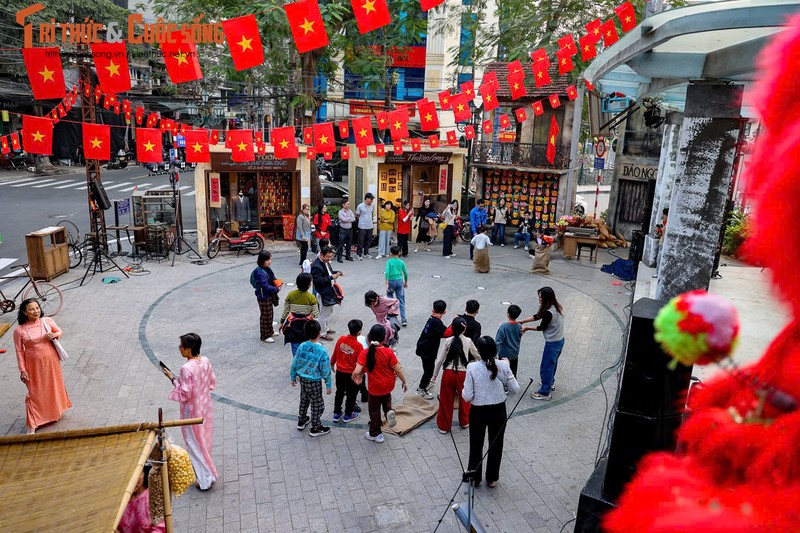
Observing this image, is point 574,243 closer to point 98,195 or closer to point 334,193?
point 334,193

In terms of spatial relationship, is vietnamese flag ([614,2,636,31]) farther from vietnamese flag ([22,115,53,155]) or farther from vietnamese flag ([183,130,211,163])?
vietnamese flag ([22,115,53,155])

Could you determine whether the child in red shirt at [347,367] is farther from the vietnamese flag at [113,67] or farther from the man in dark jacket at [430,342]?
the vietnamese flag at [113,67]

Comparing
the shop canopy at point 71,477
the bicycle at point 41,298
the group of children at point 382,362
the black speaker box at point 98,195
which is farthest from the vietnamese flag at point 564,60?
the black speaker box at point 98,195

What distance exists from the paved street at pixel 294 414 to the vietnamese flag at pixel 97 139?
10.9 feet

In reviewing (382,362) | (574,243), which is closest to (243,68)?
(382,362)

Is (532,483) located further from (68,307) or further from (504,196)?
(504,196)

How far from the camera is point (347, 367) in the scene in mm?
7281

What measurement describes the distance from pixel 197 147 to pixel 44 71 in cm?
312

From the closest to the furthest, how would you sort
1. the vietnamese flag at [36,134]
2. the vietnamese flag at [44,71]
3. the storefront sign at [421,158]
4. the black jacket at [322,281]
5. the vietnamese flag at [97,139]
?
the vietnamese flag at [44,71]
the black jacket at [322,281]
the vietnamese flag at [36,134]
the vietnamese flag at [97,139]
the storefront sign at [421,158]

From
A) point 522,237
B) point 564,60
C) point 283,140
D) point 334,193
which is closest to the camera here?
point 564,60

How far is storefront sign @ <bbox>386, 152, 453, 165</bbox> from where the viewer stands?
19719 millimetres

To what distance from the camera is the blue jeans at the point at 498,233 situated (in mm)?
20516

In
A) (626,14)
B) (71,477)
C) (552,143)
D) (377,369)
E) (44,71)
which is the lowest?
(377,369)

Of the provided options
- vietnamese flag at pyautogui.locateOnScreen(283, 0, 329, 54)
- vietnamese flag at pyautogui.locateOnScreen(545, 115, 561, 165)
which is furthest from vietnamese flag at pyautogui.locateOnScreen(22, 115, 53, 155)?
vietnamese flag at pyautogui.locateOnScreen(545, 115, 561, 165)
